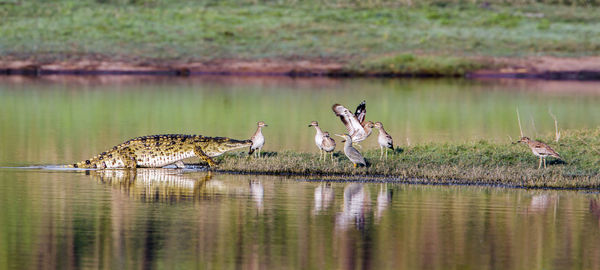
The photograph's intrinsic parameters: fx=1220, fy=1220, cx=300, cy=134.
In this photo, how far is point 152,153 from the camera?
76.5ft

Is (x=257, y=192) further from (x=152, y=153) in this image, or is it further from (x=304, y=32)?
(x=304, y=32)

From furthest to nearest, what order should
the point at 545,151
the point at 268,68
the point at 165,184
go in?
the point at 268,68 < the point at 545,151 < the point at 165,184

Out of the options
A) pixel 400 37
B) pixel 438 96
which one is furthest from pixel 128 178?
pixel 400 37

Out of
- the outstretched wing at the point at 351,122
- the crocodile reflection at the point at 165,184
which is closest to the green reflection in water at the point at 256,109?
the outstretched wing at the point at 351,122

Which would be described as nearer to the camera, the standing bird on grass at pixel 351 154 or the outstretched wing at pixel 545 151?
the outstretched wing at pixel 545 151

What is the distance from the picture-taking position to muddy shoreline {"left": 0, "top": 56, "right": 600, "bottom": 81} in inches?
2532

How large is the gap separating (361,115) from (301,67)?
40.5 meters

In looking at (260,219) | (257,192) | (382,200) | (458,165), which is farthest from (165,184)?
(458,165)

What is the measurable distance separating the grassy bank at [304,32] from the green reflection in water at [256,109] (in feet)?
11.3

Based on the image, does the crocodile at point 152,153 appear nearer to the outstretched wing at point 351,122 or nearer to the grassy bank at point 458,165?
the grassy bank at point 458,165

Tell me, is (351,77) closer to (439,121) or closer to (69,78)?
(69,78)

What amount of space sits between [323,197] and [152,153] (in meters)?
5.13

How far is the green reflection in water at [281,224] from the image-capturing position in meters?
14.2

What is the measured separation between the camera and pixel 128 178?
71.7 feet
